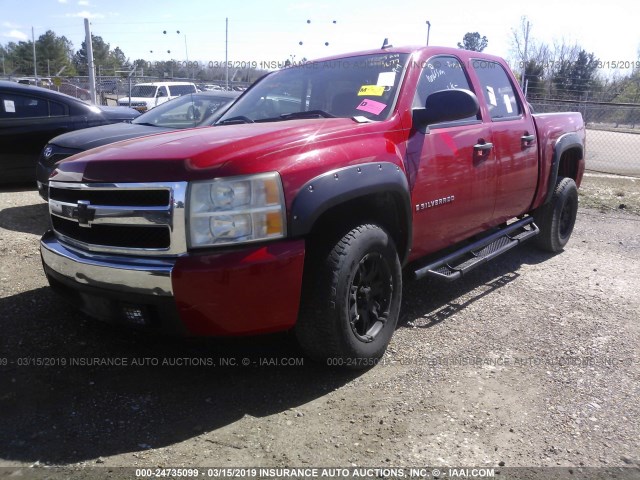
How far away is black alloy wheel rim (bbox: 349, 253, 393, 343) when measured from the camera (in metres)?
3.18

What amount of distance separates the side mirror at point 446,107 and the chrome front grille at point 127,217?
172 cm

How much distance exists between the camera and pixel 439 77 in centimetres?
409

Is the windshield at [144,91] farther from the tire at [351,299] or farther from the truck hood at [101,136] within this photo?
the tire at [351,299]

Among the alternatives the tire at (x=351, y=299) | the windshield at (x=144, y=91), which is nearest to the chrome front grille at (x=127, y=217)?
the tire at (x=351, y=299)

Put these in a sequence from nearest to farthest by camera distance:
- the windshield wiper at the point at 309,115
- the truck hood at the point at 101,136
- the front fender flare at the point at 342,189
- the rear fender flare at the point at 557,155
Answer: the front fender flare at the point at 342,189 → the windshield wiper at the point at 309,115 → the rear fender flare at the point at 557,155 → the truck hood at the point at 101,136

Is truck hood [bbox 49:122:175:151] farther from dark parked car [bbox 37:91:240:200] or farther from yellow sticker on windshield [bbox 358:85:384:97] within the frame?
yellow sticker on windshield [bbox 358:85:384:97]

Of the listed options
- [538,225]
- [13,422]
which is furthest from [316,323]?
[538,225]

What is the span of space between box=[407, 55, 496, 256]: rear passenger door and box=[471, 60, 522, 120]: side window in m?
0.29

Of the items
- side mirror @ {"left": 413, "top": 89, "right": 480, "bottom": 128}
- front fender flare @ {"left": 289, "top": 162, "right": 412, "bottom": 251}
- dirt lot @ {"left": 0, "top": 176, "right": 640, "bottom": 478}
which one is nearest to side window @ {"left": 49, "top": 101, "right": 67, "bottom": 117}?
dirt lot @ {"left": 0, "top": 176, "right": 640, "bottom": 478}

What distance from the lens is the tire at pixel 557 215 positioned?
5672 millimetres

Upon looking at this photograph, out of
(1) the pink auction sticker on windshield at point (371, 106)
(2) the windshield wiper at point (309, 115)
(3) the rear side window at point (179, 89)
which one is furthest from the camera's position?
(3) the rear side window at point (179, 89)

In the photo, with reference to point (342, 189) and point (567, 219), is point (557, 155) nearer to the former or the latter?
point (567, 219)

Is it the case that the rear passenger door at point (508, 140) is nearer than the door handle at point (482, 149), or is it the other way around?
the door handle at point (482, 149)

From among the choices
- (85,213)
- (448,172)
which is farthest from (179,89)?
(85,213)
